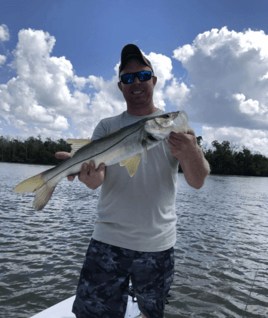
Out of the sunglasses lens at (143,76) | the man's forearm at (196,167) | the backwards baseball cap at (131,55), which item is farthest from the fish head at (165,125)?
the backwards baseball cap at (131,55)

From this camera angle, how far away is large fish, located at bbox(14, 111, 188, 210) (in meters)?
2.33

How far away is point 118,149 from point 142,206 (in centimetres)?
61

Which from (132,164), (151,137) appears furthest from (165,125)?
(132,164)

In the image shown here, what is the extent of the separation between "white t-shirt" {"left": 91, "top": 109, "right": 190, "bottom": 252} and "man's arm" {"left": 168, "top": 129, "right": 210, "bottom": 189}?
0.18 meters

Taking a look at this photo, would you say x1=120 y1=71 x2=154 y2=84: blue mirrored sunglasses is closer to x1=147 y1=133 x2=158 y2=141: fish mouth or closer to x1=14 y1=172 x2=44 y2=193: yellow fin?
x1=147 y1=133 x2=158 y2=141: fish mouth

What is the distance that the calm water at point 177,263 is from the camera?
5.92 m

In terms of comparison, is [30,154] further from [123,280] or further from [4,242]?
[123,280]

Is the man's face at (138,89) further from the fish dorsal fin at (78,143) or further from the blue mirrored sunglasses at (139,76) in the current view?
the fish dorsal fin at (78,143)

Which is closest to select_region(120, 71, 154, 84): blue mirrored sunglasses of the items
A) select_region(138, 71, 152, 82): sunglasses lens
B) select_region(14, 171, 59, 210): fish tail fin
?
select_region(138, 71, 152, 82): sunglasses lens

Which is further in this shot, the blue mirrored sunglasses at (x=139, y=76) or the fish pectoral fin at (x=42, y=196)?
the blue mirrored sunglasses at (x=139, y=76)

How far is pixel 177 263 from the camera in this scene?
26.8 ft

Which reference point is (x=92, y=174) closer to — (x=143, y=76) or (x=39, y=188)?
(x=39, y=188)

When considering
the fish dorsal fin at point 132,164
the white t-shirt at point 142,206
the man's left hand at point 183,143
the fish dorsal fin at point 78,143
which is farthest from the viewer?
the fish dorsal fin at point 78,143

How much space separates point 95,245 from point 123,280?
441 mm
